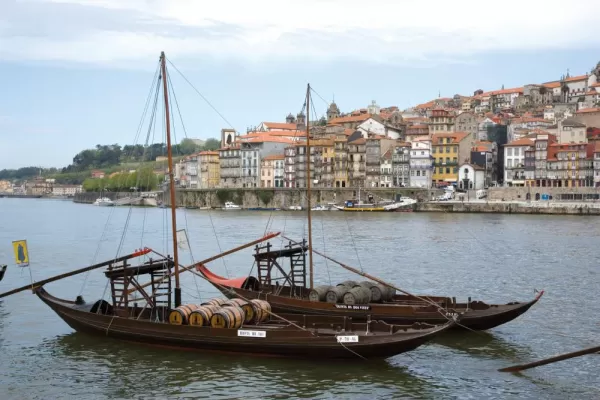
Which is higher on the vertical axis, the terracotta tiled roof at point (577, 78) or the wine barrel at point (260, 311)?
the terracotta tiled roof at point (577, 78)

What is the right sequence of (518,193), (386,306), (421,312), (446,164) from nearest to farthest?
(421,312) < (386,306) < (518,193) < (446,164)

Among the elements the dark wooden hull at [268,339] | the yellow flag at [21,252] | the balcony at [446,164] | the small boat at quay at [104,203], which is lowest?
the dark wooden hull at [268,339]

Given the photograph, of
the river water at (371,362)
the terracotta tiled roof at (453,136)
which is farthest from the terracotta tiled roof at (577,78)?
the river water at (371,362)

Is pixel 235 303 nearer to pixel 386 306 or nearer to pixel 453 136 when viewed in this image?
pixel 386 306

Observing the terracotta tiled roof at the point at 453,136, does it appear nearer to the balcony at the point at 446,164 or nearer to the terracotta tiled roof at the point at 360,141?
the balcony at the point at 446,164

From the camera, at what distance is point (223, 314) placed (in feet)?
74.3

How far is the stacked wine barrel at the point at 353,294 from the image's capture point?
26188 mm

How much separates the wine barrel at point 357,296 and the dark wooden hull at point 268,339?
336 centimetres

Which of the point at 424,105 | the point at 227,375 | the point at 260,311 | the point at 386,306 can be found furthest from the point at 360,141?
the point at 227,375

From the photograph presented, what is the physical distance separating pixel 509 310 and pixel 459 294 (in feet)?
30.3

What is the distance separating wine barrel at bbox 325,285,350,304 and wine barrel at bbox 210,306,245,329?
Answer: 4427 mm

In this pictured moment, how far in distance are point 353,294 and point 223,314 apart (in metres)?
5.25

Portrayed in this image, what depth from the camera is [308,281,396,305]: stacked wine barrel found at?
26.2 m

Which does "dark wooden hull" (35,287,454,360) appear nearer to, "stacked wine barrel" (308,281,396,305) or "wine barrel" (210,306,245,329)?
"wine barrel" (210,306,245,329)
